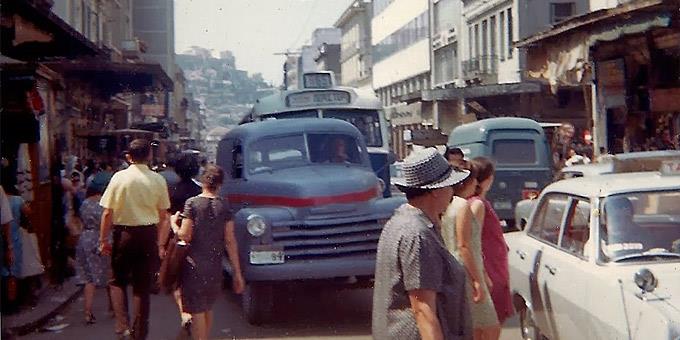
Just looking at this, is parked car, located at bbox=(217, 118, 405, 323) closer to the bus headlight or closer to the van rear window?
the bus headlight

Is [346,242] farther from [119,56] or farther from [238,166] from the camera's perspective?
[119,56]

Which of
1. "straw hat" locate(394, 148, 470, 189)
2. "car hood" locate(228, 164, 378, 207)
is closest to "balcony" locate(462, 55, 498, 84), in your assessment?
"car hood" locate(228, 164, 378, 207)

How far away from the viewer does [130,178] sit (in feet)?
27.1

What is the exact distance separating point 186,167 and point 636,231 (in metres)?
5.27

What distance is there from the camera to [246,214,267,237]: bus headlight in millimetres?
9891

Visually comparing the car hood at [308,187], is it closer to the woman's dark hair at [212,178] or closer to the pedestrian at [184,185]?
the pedestrian at [184,185]

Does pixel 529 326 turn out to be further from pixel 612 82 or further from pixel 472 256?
pixel 612 82

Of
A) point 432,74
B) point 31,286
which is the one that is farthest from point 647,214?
point 432,74

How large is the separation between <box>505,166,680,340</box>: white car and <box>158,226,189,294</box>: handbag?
2799mm

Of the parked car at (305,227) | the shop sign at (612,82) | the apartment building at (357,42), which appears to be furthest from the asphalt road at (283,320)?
the apartment building at (357,42)

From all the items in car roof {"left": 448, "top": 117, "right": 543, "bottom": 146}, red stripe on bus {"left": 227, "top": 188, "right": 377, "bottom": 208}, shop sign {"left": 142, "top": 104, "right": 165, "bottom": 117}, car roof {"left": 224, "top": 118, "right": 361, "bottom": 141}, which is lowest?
red stripe on bus {"left": 227, "top": 188, "right": 377, "bottom": 208}

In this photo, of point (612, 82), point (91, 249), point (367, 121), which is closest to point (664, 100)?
point (612, 82)

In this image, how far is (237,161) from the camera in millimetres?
11812

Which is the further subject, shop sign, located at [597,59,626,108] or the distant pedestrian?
shop sign, located at [597,59,626,108]
